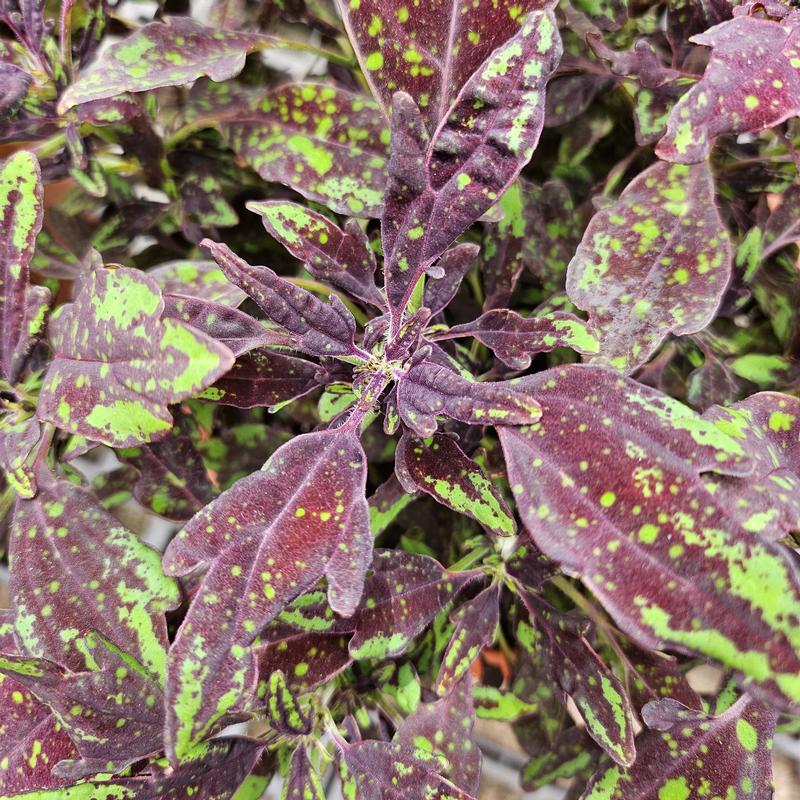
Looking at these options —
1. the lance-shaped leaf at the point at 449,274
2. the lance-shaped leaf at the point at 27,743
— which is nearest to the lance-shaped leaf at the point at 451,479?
the lance-shaped leaf at the point at 449,274

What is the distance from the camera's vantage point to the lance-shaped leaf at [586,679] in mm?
547

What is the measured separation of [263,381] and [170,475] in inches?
7.6

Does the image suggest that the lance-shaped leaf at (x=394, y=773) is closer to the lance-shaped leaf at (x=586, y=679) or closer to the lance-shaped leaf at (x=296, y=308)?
the lance-shaped leaf at (x=586, y=679)

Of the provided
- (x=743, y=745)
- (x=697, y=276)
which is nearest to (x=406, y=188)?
(x=697, y=276)

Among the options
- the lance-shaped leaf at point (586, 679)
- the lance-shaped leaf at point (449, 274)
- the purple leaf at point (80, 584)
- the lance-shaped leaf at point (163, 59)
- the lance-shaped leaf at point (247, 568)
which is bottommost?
the lance-shaped leaf at point (586, 679)

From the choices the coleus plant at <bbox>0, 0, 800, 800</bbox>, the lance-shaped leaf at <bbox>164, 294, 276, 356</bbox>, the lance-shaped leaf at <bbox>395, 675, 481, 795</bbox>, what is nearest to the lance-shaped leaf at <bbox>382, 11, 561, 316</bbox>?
the coleus plant at <bbox>0, 0, 800, 800</bbox>

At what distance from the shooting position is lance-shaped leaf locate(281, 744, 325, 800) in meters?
0.57

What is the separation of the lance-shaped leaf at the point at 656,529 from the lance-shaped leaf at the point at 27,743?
0.39m

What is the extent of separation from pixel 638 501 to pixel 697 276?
218 millimetres

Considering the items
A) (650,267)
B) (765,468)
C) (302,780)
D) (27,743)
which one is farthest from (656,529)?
(27,743)

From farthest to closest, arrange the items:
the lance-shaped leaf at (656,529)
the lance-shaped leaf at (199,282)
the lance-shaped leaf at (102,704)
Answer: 1. the lance-shaped leaf at (199,282)
2. the lance-shaped leaf at (102,704)
3. the lance-shaped leaf at (656,529)

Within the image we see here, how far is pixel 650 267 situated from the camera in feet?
1.79

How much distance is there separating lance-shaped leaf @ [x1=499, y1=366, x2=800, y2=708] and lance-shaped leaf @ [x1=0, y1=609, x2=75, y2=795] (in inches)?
15.5

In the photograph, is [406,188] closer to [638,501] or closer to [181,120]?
[638,501]
